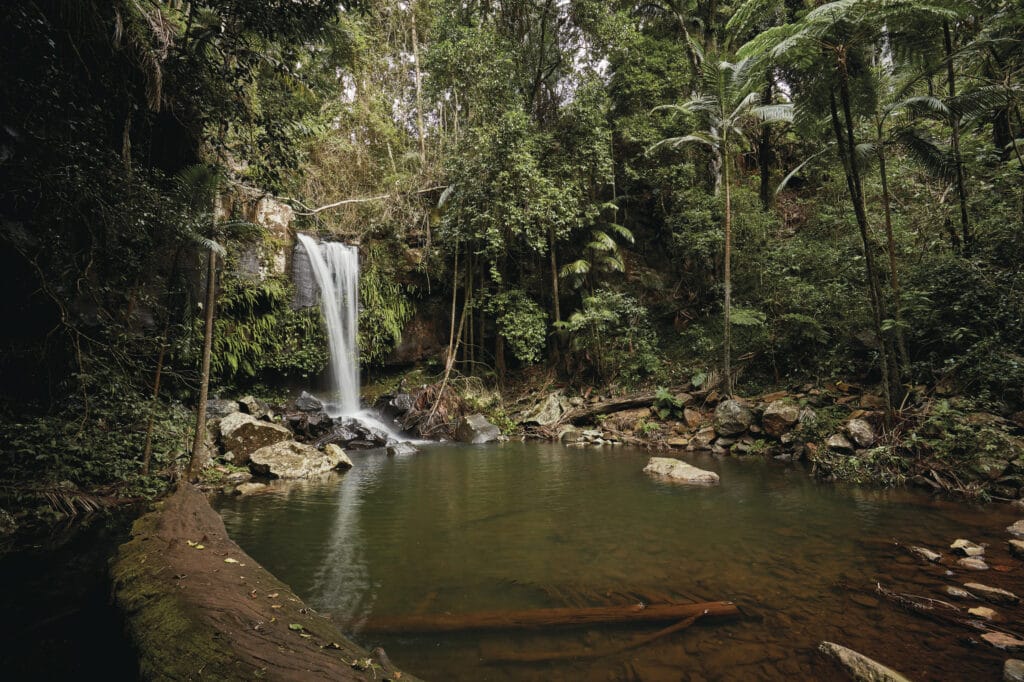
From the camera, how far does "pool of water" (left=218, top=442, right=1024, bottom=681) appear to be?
2.25 metres

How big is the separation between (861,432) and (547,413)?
25.9 feet

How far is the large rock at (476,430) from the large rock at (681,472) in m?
5.78

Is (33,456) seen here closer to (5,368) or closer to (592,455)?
(5,368)

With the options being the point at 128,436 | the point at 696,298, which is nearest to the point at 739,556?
the point at 128,436

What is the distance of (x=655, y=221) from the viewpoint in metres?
16.4

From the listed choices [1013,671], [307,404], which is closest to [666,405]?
[1013,671]

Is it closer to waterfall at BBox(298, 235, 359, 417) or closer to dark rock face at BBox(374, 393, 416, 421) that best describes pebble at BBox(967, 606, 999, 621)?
dark rock face at BBox(374, 393, 416, 421)

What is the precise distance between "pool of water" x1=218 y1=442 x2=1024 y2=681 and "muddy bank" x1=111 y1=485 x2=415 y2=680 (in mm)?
602

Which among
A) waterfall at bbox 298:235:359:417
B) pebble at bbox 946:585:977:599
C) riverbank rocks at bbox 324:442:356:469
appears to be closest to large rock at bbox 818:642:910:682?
pebble at bbox 946:585:977:599

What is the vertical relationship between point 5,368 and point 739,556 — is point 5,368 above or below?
above

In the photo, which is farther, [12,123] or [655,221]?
[655,221]

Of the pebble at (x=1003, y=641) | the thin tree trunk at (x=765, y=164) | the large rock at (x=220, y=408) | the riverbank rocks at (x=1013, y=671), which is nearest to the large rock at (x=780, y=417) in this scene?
the pebble at (x=1003, y=641)

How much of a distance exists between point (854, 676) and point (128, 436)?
25.7 ft

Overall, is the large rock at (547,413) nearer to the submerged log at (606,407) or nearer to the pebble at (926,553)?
the submerged log at (606,407)
